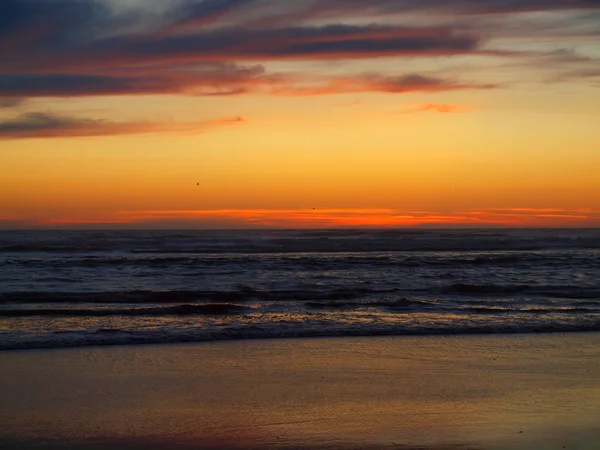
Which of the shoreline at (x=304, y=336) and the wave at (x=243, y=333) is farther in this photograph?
the wave at (x=243, y=333)

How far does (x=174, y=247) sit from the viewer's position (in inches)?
1763

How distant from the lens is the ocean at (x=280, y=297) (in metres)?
13.4

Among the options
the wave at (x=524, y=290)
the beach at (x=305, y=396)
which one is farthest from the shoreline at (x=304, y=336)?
the wave at (x=524, y=290)

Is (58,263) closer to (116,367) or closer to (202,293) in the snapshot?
(202,293)

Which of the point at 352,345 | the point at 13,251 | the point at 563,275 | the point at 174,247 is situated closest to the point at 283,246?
the point at 174,247

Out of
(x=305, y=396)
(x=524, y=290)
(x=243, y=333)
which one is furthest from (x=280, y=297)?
(x=305, y=396)

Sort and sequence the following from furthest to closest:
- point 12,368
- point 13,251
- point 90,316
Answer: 1. point 13,251
2. point 90,316
3. point 12,368

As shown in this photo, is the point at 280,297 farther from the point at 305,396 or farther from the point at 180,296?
the point at 305,396

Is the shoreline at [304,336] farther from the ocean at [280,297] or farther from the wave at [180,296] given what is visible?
the wave at [180,296]

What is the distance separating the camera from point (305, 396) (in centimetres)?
838

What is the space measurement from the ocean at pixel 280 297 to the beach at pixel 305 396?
1.54m

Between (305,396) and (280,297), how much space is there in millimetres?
10932

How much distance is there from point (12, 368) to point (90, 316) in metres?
5.29

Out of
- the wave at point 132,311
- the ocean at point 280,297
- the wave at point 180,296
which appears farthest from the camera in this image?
the wave at point 180,296
